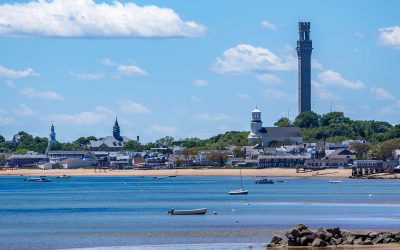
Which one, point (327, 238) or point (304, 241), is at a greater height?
point (327, 238)

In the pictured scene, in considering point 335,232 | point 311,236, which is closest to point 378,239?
point 335,232

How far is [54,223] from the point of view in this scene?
2975 inches

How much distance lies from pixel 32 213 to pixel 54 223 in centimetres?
1426

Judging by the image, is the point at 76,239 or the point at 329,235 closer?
the point at 329,235

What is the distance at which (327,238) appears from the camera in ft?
179

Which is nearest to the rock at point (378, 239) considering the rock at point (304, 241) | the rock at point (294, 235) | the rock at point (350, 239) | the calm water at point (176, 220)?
the rock at point (350, 239)

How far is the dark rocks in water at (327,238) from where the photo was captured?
2136 inches

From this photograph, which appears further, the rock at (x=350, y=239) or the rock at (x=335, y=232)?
the rock at (x=335, y=232)

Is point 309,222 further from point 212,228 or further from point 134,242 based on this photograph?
point 134,242

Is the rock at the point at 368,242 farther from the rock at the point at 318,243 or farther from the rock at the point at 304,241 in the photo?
the rock at the point at 304,241

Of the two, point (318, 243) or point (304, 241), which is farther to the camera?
point (304, 241)

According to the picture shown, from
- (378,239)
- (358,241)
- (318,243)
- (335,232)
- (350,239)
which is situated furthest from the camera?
(335,232)

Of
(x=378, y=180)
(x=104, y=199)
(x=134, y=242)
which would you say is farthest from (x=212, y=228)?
(x=378, y=180)

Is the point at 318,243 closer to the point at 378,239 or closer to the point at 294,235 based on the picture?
the point at 294,235
